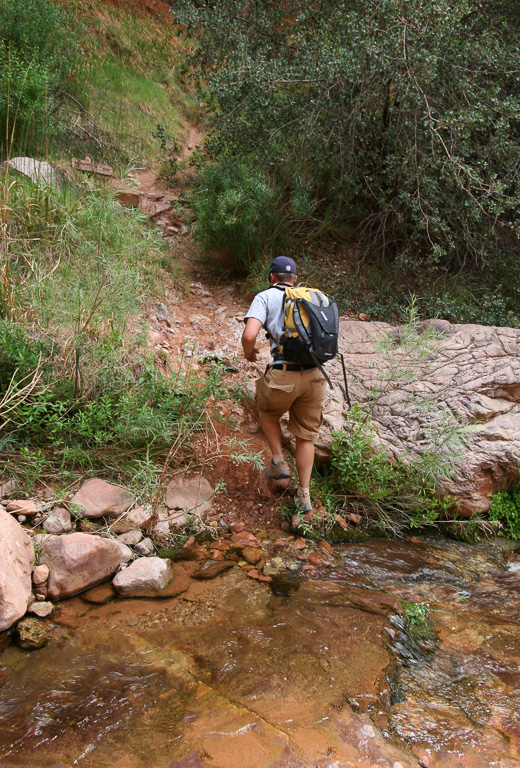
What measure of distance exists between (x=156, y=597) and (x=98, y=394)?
1645mm

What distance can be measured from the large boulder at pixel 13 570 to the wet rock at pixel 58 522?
23 cm

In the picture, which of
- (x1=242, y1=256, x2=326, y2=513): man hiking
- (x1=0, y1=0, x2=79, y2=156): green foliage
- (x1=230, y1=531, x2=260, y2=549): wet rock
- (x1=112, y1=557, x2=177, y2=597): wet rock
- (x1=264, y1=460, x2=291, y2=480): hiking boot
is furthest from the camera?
(x1=0, y1=0, x2=79, y2=156): green foliage

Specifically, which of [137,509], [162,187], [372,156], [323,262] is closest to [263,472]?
[137,509]

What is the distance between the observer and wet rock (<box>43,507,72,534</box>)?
3406mm

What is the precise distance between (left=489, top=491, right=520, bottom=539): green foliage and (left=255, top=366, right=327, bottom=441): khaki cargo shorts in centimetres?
180

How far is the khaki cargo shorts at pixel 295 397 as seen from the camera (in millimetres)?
3740

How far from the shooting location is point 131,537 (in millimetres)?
3568

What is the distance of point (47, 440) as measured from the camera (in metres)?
3.93

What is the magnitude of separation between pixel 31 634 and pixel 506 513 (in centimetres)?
376

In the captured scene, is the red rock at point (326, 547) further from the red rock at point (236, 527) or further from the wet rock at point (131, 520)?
the wet rock at point (131, 520)

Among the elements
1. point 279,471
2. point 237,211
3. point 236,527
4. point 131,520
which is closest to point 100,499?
point 131,520

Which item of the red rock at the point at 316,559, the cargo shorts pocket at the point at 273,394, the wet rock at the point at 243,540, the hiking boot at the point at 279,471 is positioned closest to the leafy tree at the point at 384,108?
the cargo shorts pocket at the point at 273,394

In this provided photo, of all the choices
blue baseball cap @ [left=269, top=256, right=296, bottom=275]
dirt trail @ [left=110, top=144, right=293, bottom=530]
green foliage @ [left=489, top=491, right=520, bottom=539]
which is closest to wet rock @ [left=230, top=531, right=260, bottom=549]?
dirt trail @ [left=110, top=144, right=293, bottom=530]

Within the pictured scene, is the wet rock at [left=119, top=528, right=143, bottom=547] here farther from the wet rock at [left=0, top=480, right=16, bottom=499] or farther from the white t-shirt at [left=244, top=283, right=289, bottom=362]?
the white t-shirt at [left=244, top=283, right=289, bottom=362]
